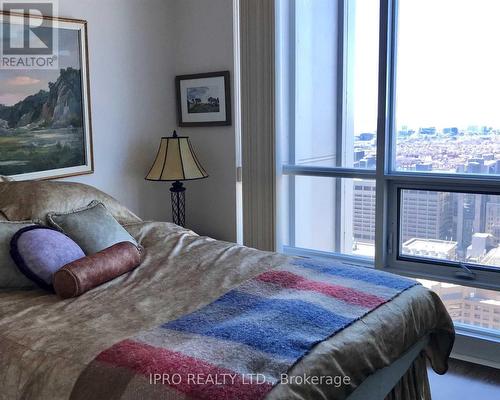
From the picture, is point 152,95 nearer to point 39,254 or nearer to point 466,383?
point 39,254

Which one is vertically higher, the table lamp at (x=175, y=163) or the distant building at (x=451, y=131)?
the distant building at (x=451, y=131)

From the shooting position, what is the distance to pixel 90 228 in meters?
2.51

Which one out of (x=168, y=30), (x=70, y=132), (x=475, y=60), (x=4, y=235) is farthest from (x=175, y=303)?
(x=168, y=30)

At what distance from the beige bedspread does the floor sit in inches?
21.4

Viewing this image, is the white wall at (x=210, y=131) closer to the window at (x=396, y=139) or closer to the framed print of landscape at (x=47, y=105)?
the window at (x=396, y=139)

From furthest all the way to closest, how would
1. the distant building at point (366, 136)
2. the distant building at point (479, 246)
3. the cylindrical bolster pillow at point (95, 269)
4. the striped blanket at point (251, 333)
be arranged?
the distant building at point (366, 136) < the distant building at point (479, 246) < the cylindrical bolster pillow at point (95, 269) < the striped blanket at point (251, 333)

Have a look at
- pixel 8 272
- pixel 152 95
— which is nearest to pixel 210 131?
pixel 152 95

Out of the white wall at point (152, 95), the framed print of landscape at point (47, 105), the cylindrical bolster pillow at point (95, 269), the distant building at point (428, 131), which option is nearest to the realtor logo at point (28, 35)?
the framed print of landscape at point (47, 105)

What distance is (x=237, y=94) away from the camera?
3777 millimetres

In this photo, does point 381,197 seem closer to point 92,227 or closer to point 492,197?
point 492,197

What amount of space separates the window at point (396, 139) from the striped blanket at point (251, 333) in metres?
1.09

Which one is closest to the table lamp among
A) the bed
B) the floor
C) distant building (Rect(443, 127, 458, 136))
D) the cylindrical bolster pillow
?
the bed

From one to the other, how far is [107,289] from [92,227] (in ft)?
1.37

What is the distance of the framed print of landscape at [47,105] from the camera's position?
292cm
